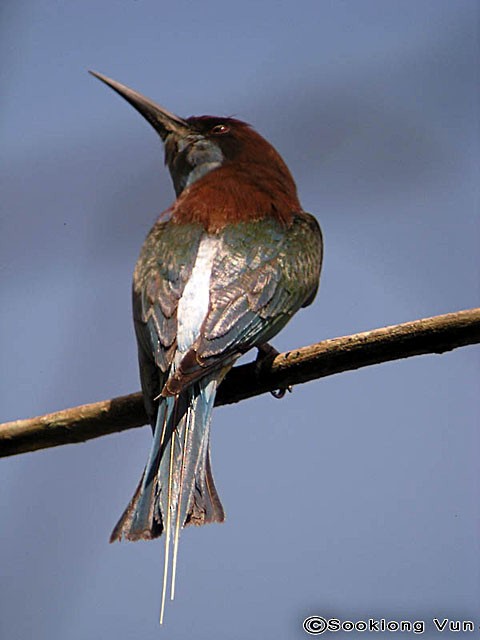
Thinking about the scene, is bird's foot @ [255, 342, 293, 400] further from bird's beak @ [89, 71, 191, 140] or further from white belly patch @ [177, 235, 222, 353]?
bird's beak @ [89, 71, 191, 140]

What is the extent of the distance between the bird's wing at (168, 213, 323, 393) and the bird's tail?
8 cm

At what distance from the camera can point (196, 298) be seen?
224cm

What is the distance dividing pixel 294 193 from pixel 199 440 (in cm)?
128

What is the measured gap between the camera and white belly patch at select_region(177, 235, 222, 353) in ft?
7.03

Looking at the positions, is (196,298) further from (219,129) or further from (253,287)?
(219,129)

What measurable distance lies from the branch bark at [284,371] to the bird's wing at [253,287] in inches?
4.4

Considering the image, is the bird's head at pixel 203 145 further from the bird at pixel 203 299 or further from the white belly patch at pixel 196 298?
the white belly patch at pixel 196 298

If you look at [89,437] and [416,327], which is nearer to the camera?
[416,327]

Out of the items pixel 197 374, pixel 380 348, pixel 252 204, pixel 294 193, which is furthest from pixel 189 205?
pixel 380 348

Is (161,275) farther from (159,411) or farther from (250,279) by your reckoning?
(159,411)

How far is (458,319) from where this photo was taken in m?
1.74

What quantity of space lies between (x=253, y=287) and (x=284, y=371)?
40 cm

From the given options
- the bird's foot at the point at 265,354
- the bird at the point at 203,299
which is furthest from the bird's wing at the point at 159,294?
the bird's foot at the point at 265,354

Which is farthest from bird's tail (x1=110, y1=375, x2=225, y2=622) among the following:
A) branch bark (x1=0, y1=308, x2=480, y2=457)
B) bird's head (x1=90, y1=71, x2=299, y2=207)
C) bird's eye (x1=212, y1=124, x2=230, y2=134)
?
bird's eye (x1=212, y1=124, x2=230, y2=134)
